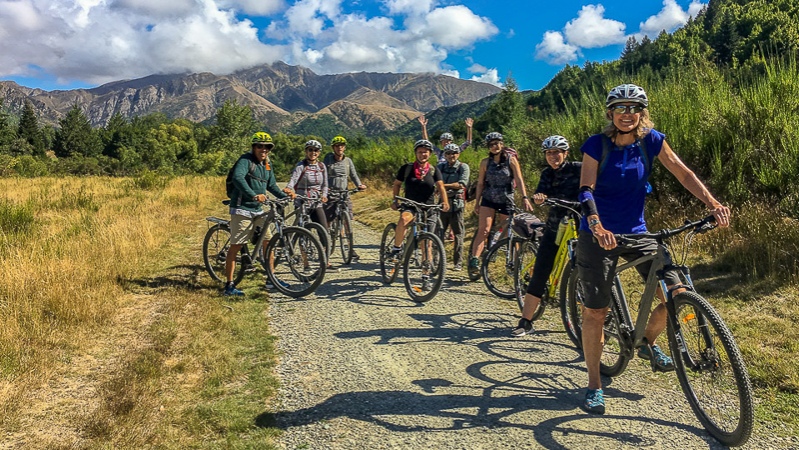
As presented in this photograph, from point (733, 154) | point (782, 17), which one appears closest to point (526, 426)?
point (733, 154)

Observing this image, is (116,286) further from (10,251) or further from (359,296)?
(359,296)

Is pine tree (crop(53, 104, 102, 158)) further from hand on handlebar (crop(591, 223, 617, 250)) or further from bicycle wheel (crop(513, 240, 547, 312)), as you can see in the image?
hand on handlebar (crop(591, 223, 617, 250))

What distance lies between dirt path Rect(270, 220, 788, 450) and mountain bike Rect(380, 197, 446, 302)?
0.45m

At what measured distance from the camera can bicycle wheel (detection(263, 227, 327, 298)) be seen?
694 cm

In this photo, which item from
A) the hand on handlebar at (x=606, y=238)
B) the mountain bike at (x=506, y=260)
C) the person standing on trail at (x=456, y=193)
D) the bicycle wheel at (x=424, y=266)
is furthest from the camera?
the person standing on trail at (x=456, y=193)

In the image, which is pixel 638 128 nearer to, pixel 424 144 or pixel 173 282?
pixel 424 144

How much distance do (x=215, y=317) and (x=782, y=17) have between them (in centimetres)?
8255

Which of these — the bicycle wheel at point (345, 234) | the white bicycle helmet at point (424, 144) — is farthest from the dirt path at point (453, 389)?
the bicycle wheel at point (345, 234)

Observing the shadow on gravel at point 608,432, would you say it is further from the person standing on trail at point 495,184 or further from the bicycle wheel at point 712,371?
the person standing on trail at point 495,184

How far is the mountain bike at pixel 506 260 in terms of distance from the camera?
20.1ft

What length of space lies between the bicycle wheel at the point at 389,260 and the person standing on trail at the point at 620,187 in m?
4.26

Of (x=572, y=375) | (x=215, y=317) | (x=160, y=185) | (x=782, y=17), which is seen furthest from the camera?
(x=782, y=17)

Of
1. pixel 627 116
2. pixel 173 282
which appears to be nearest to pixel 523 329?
pixel 627 116

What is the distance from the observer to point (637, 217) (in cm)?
339
